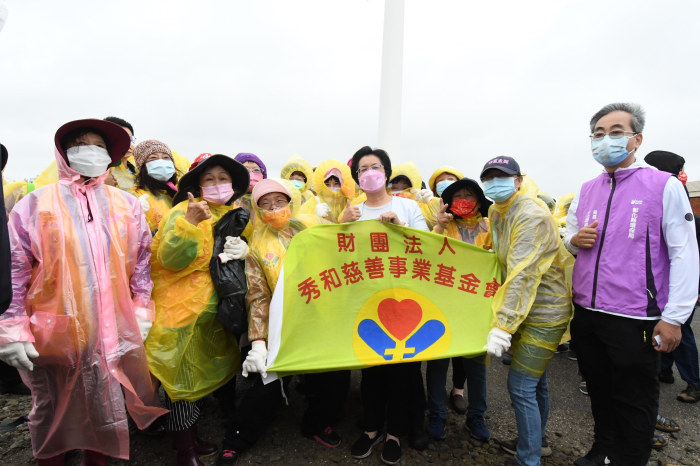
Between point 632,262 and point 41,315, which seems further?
point 632,262

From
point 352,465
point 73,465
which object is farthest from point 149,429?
point 352,465

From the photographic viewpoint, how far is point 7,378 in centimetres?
359

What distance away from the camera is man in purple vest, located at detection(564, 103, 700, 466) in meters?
2.05

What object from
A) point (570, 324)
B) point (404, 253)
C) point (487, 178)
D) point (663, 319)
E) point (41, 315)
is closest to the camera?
point (41, 315)

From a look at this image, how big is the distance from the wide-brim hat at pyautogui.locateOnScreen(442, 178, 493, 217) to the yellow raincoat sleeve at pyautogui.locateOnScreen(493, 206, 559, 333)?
22.7 inches

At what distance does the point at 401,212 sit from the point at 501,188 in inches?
32.8

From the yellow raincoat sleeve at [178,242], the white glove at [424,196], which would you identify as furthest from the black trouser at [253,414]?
the white glove at [424,196]

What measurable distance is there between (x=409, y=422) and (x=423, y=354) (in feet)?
2.39

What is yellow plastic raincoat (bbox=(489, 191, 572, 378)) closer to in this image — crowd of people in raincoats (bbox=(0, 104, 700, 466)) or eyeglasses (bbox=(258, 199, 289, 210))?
crowd of people in raincoats (bbox=(0, 104, 700, 466))

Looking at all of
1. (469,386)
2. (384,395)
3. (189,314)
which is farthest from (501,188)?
(189,314)

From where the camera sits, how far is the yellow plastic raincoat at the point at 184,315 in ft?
7.62

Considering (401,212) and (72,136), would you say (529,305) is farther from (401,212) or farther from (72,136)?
(72,136)

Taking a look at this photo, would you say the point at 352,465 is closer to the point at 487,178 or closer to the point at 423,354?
the point at 423,354

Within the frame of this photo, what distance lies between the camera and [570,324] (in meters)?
2.41
